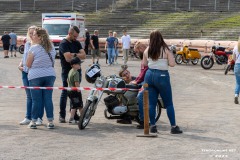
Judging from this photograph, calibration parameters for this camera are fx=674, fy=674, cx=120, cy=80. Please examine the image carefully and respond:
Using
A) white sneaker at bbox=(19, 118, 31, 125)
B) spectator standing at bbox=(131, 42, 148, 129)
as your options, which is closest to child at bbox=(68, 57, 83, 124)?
white sneaker at bbox=(19, 118, 31, 125)

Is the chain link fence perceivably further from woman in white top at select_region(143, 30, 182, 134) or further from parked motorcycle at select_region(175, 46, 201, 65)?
woman in white top at select_region(143, 30, 182, 134)

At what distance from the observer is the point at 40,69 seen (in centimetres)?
1139

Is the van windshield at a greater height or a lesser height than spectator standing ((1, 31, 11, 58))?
greater

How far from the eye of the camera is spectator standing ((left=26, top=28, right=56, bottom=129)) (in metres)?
11.4

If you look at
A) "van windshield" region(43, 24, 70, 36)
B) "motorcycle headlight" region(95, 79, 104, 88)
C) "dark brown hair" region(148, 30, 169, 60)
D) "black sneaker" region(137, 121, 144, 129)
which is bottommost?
"black sneaker" region(137, 121, 144, 129)

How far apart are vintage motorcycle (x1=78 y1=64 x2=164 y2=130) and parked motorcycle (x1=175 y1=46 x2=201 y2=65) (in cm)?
1970

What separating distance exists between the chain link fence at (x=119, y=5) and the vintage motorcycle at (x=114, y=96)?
36399 mm

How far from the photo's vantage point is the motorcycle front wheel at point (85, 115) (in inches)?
441

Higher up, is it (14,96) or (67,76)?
(67,76)

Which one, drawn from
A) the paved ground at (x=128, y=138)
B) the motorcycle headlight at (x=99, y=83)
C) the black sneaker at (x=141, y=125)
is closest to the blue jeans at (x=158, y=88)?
the paved ground at (x=128, y=138)

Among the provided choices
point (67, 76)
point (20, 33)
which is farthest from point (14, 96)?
point (20, 33)

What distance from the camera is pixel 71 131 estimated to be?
36.4 ft

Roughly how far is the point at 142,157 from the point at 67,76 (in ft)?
12.8

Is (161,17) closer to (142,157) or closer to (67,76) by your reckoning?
(67,76)
